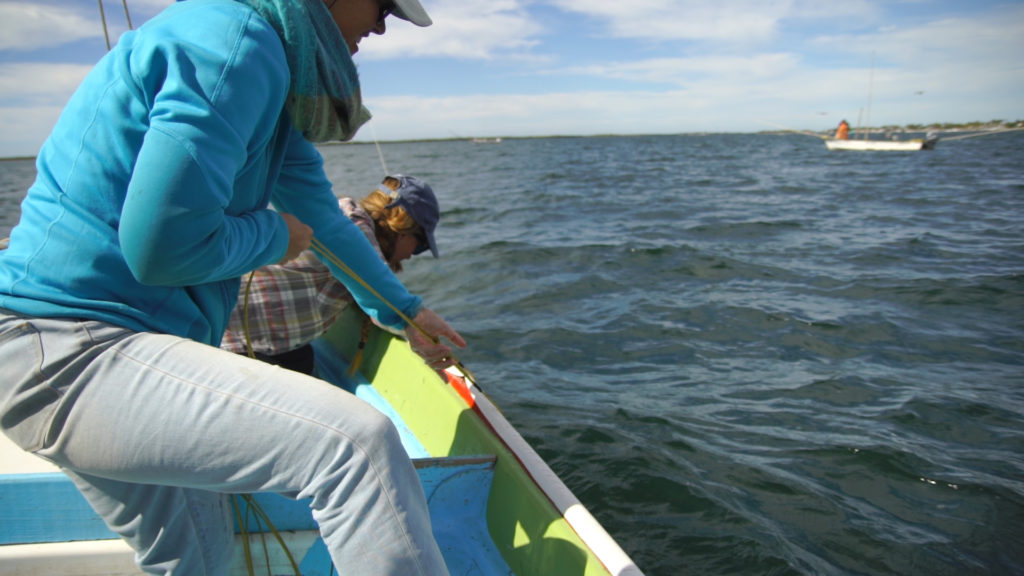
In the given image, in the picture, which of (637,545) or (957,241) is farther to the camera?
(957,241)

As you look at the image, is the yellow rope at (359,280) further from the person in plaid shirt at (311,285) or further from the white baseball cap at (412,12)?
the person in plaid shirt at (311,285)

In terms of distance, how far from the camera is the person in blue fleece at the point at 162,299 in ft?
3.37

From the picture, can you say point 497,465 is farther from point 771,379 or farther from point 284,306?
point 771,379

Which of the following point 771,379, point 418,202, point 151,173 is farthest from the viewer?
point 771,379

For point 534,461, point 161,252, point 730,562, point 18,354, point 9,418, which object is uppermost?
point 161,252

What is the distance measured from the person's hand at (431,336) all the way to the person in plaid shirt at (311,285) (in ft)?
2.48

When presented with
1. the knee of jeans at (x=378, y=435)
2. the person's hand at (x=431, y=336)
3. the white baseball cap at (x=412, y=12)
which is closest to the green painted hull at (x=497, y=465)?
the person's hand at (x=431, y=336)

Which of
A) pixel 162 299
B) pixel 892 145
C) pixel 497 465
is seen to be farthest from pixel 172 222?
pixel 892 145

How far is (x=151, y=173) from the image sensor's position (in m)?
0.99

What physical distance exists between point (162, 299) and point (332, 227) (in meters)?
0.64

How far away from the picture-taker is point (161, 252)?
3.39ft

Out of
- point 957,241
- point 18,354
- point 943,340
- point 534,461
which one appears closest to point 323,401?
point 18,354

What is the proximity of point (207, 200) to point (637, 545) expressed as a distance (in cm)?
266

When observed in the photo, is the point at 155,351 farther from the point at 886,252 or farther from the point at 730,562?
the point at 886,252
